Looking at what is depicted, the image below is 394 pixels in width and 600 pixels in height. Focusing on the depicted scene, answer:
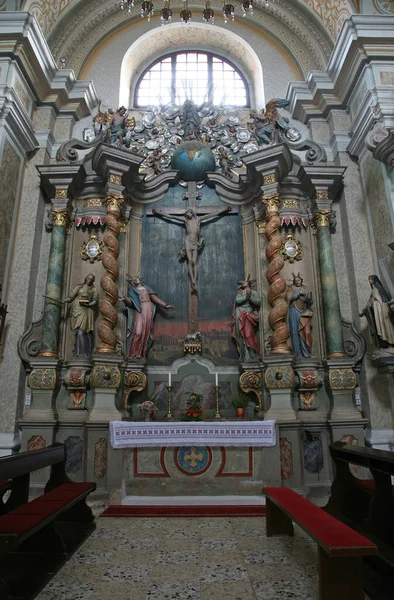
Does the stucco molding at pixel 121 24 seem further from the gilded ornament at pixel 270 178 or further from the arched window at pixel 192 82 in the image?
the gilded ornament at pixel 270 178

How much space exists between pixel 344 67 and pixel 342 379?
5.90m

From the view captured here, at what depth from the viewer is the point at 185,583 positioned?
3.06m

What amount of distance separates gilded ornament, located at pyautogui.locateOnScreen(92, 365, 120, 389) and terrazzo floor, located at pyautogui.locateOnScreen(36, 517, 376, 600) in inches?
108

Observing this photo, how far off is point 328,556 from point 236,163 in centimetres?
810

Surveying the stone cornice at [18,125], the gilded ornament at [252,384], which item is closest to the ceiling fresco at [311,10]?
the stone cornice at [18,125]

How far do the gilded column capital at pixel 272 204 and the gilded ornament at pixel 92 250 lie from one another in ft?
10.1

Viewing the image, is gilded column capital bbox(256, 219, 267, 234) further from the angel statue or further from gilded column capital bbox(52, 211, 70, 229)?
gilded column capital bbox(52, 211, 70, 229)

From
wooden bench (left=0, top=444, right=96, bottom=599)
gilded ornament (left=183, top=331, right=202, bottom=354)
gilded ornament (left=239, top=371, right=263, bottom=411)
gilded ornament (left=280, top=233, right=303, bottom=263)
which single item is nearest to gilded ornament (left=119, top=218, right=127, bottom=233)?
gilded ornament (left=183, top=331, right=202, bottom=354)

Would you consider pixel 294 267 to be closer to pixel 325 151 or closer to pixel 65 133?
pixel 325 151

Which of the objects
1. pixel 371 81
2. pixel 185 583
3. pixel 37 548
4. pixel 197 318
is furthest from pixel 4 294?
pixel 371 81

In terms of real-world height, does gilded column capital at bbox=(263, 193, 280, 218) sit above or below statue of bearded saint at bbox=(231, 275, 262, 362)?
above

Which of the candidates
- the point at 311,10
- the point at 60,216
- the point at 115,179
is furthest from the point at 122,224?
the point at 311,10

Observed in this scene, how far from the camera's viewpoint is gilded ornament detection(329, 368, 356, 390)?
7.25 m

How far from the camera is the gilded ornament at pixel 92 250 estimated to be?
8359mm
